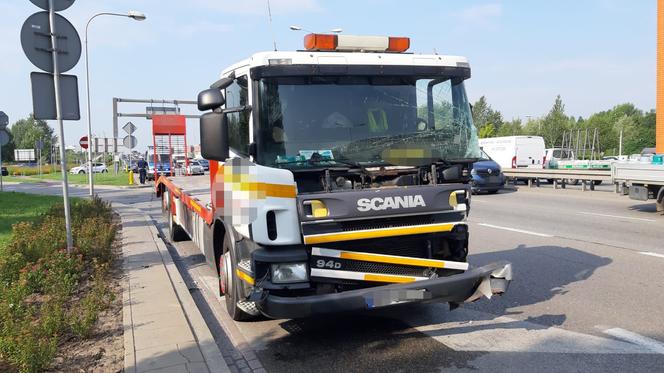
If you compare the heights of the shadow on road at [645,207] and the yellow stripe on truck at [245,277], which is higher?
the yellow stripe on truck at [245,277]

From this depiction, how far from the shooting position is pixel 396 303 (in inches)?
169

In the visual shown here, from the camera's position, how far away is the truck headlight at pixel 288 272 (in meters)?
4.23

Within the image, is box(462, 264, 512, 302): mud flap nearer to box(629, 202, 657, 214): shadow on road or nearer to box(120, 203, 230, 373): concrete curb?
box(120, 203, 230, 373): concrete curb

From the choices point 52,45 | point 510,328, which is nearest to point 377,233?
point 510,328

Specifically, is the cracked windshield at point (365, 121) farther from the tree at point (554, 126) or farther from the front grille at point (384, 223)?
the tree at point (554, 126)

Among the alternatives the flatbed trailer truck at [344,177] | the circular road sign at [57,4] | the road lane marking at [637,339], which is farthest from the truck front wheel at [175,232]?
the road lane marking at [637,339]

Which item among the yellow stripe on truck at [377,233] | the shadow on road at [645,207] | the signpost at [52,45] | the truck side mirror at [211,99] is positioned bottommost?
the shadow on road at [645,207]

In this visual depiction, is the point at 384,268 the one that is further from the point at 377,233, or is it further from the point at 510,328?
the point at 510,328

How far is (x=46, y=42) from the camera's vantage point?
728cm

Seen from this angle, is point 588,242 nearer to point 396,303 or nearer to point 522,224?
point 522,224

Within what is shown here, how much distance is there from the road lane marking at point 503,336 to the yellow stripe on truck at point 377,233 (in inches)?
41.5

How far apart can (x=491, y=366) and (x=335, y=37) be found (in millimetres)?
3169

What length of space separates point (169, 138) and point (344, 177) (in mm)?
9683

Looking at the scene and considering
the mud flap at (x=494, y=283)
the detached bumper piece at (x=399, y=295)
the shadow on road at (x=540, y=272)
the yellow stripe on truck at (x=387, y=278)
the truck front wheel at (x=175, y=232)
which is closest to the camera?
the detached bumper piece at (x=399, y=295)
